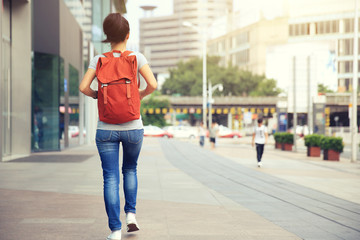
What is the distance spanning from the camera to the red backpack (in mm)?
4699

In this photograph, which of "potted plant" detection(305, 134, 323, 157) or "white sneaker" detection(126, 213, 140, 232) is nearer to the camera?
"white sneaker" detection(126, 213, 140, 232)

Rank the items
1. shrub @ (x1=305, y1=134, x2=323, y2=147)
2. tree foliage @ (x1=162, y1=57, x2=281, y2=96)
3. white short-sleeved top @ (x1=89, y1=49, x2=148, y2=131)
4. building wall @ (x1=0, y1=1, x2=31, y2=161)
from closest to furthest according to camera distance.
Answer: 1. white short-sleeved top @ (x1=89, y1=49, x2=148, y2=131)
2. building wall @ (x1=0, y1=1, x2=31, y2=161)
3. shrub @ (x1=305, y1=134, x2=323, y2=147)
4. tree foliage @ (x1=162, y1=57, x2=281, y2=96)

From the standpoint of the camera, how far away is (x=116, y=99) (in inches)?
Answer: 185

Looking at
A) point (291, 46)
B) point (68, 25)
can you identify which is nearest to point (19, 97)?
point (68, 25)

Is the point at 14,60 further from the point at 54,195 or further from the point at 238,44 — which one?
the point at 238,44

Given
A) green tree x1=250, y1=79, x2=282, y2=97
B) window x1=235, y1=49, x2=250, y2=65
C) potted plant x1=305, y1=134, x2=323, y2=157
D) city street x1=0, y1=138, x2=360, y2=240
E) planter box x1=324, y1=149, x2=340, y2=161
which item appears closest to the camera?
city street x1=0, y1=138, x2=360, y2=240

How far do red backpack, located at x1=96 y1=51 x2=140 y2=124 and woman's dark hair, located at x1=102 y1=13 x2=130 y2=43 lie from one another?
264mm

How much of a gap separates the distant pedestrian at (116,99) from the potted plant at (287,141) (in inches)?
1035

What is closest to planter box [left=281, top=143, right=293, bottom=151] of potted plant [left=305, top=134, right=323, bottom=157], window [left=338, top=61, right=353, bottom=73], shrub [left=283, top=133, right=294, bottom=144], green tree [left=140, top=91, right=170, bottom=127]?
shrub [left=283, top=133, right=294, bottom=144]

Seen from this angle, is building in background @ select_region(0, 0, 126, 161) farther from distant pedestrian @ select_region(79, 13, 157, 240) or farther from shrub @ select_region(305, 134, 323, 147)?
distant pedestrian @ select_region(79, 13, 157, 240)

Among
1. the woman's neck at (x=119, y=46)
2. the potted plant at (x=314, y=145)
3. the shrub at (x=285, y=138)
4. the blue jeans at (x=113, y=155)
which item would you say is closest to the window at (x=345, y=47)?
the shrub at (x=285, y=138)

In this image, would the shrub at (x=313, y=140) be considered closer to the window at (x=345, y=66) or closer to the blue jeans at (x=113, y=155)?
the blue jeans at (x=113, y=155)

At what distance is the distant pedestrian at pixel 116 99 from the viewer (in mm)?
4715

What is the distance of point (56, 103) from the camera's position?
2319 cm
